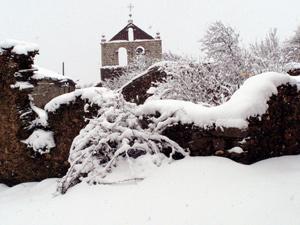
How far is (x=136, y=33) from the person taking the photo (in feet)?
94.6

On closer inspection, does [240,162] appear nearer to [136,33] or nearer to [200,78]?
[200,78]

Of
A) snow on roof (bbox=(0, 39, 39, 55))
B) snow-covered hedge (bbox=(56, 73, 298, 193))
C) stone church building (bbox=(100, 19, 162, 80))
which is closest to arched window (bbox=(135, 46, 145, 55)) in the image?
stone church building (bbox=(100, 19, 162, 80))

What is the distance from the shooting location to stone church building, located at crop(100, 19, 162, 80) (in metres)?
27.9

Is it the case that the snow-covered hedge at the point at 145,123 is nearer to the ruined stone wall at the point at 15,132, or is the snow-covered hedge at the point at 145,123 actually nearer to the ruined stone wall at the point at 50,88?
the ruined stone wall at the point at 15,132

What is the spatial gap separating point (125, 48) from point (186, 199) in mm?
25048

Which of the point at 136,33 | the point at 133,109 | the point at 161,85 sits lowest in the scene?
the point at 133,109

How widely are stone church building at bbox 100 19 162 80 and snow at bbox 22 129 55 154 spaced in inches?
792

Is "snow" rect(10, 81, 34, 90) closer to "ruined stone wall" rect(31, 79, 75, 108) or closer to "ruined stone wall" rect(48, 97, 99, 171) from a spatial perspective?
"ruined stone wall" rect(48, 97, 99, 171)

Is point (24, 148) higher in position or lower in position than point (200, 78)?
lower

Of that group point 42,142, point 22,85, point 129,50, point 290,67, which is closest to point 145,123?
point 42,142

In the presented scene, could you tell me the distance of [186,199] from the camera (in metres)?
4.09

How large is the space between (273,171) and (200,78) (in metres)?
5.79

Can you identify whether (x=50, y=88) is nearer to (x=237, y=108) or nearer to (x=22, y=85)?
(x=22, y=85)

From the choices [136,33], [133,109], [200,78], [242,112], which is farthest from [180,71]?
[136,33]
